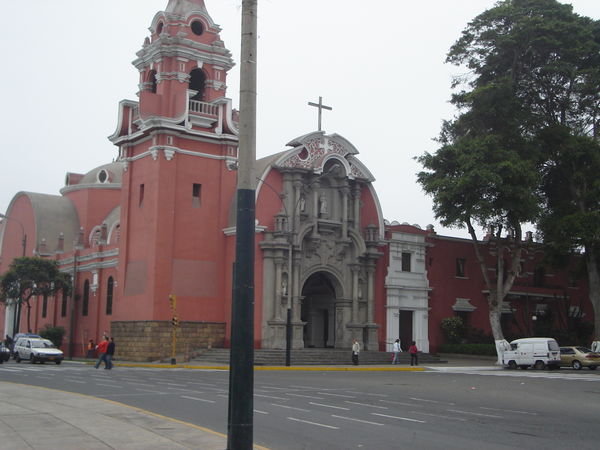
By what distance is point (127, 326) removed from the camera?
4425 cm

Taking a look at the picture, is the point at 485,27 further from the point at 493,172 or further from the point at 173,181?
the point at 173,181

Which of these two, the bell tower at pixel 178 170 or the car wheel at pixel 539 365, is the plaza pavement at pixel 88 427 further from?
the car wheel at pixel 539 365

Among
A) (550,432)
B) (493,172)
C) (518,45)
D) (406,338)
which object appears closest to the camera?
(550,432)

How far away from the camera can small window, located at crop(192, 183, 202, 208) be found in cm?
4469

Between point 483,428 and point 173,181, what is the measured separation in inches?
1258

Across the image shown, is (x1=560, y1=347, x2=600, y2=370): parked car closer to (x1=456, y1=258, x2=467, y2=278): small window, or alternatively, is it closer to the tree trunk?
the tree trunk

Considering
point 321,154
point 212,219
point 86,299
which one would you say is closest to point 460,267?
point 321,154

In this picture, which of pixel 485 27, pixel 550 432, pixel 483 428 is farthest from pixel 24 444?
pixel 485 27

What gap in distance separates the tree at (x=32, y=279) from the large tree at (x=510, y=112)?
2539 centimetres

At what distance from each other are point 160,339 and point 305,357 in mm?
8187

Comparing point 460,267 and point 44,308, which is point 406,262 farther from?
point 44,308

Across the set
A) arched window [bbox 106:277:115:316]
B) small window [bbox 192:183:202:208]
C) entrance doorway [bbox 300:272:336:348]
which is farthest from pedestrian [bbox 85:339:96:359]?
entrance doorway [bbox 300:272:336:348]

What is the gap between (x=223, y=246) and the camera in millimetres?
45219

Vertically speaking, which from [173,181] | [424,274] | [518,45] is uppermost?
[518,45]
